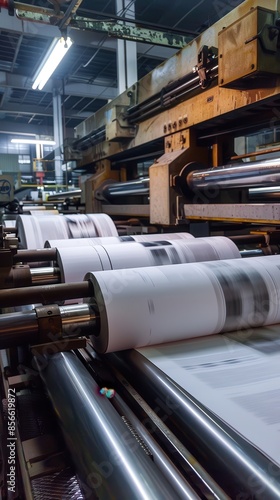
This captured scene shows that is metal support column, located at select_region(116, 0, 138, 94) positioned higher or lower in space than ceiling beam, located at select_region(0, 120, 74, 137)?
lower

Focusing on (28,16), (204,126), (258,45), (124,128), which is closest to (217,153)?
(204,126)

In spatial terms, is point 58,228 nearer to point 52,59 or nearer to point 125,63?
point 125,63

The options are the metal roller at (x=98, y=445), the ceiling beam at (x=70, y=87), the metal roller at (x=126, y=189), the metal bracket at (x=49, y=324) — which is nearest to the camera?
the metal roller at (x=98, y=445)

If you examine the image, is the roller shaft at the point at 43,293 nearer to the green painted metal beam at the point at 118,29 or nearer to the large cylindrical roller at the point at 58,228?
the large cylindrical roller at the point at 58,228

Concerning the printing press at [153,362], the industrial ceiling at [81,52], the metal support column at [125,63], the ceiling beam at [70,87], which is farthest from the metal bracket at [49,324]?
the ceiling beam at [70,87]

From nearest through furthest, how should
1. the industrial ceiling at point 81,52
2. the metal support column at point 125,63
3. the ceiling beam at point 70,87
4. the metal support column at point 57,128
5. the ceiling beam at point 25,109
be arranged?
1. the metal support column at point 125,63
2. the industrial ceiling at point 81,52
3. the ceiling beam at point 70,87
4. the metal support column at point 57,128
5. the ceiling beam at point 25,109

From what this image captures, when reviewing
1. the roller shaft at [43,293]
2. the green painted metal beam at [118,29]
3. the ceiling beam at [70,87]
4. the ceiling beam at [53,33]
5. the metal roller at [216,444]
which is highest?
the ceiling beam at [70,87]

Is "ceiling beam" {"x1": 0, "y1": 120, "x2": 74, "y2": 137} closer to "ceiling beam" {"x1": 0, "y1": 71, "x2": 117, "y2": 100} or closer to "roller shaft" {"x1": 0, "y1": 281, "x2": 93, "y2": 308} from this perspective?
"ceiling beam" {"x1": 0, "y1": 71, "x2": 117, "y2": 100}

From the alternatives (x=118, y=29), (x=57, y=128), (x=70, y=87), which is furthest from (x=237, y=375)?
(x=57, y=128)

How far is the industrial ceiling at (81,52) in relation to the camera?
14.9 feet

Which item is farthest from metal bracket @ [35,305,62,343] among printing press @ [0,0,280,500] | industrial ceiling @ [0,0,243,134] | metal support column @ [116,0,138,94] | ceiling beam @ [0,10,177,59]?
ceiling beam @ [0,10,177,59]

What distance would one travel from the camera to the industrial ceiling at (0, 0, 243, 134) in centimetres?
455

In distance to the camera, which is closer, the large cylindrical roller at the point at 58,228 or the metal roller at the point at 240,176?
the metal roller at the point at 240,176

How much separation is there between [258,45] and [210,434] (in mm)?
1410
